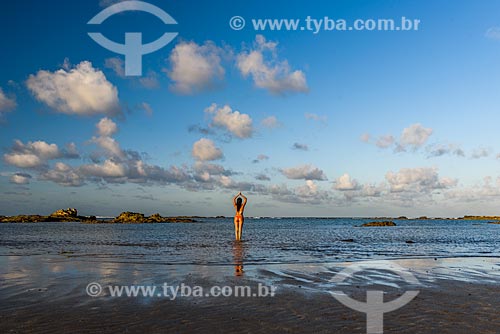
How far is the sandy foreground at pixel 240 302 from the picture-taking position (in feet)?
27.3

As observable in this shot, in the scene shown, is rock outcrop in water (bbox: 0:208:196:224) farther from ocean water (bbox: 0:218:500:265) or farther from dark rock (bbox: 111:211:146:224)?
ocean water (bbox: 0:218:500:265)

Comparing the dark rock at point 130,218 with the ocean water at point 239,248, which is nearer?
the ocean water at point 239,248

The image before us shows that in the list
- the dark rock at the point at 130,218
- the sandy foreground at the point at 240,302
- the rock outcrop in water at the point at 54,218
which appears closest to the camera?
the sandy foreground at the point at 240,302

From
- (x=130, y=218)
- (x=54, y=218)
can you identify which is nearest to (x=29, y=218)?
(x=54, y=218)

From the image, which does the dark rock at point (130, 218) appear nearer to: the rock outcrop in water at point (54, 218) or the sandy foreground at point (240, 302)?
the rock outcrop in water at point (54, 218)

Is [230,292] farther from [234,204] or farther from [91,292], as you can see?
[234,204]

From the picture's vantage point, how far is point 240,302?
413 inches

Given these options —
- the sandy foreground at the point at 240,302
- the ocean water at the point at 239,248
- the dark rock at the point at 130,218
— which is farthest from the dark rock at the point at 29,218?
the sandy foreground at the point at 240,302

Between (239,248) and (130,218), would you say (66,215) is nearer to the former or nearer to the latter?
(130,218)

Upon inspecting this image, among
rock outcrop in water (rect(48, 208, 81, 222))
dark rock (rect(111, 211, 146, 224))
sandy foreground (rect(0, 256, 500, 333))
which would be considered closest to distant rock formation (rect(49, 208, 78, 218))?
rock outcrop in water (rect(48, 208, 81, 222))

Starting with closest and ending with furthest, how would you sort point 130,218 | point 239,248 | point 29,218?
point 239,248
point 130,218
point 29,218

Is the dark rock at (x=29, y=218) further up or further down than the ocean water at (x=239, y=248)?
further down

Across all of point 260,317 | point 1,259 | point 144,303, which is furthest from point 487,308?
point 1,259

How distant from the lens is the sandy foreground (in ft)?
27.3
